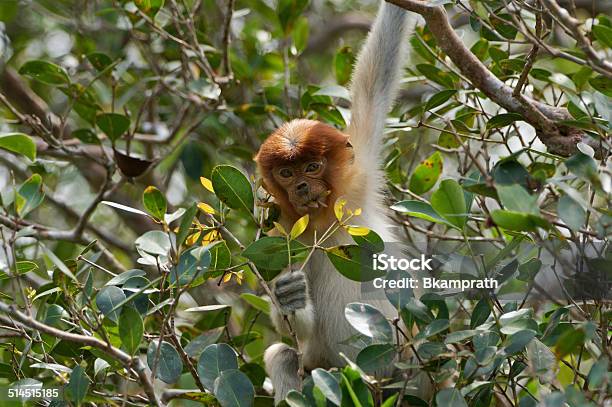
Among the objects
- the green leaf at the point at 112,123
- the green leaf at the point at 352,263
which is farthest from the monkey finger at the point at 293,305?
the green leaf at the point at 112,123

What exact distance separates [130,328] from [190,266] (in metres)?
0.36

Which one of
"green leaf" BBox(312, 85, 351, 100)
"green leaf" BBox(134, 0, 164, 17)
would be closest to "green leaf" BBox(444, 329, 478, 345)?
"green leaf" BBox(312, 85, 351, 100)

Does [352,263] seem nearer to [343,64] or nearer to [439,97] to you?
[439,97]

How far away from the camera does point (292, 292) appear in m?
4.11

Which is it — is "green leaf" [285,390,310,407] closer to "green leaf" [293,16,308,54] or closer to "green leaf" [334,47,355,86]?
"green leaf" [334,47,355,86]

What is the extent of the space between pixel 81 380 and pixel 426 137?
16.0ft

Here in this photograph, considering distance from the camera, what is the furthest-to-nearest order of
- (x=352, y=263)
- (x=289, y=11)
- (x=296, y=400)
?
(x=289, y=11) < (x=352, y=263) < (x=296, y=400)

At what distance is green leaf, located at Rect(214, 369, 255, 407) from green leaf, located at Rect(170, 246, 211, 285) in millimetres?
437

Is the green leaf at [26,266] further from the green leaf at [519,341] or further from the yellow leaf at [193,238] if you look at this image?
the green leaf at [519,341]

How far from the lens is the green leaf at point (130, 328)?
10.2 feet

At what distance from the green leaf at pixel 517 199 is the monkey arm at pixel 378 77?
2.27 metres

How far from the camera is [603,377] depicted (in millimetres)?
2666

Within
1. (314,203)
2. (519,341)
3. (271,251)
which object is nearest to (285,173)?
(314,203)

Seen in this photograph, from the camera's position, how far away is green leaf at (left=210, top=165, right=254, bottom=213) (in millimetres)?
3613
